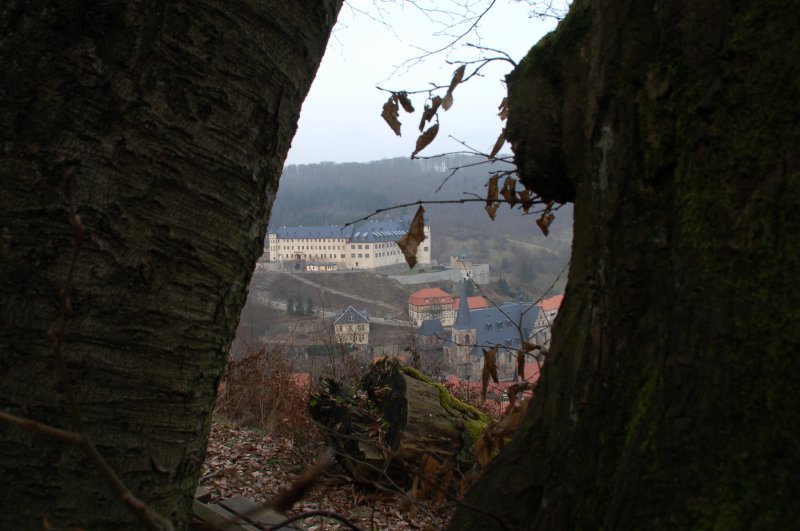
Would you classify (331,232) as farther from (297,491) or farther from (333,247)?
(297,491)

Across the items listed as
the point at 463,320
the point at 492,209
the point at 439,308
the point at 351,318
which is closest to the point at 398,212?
the point at 439,308

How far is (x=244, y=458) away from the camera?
246 inches

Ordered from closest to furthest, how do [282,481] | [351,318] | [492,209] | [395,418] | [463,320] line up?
[492,209] < [395,418] < [282,481] < [351,318] < [463,320]

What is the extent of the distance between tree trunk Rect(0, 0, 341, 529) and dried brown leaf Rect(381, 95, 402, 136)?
48.6 inches

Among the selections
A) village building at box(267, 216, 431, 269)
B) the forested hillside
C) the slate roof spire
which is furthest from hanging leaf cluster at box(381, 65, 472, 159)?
village building at box(267, 216, 431, 269)

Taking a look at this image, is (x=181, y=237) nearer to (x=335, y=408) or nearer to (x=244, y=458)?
(x=335, y=408)

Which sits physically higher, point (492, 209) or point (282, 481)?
point (492, 209)

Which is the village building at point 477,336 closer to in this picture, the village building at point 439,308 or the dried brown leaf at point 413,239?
the village building at point 439,308

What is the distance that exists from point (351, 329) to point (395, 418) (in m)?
6.99

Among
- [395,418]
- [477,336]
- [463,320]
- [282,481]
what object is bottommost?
[282,481]

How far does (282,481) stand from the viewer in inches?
224

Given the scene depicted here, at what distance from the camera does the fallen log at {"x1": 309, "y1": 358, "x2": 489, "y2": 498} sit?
5039 mm

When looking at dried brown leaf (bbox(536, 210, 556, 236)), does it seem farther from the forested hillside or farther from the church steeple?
the forested hillside

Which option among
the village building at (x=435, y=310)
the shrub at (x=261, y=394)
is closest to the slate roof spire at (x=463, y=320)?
the village building at (x=435, y=310)
